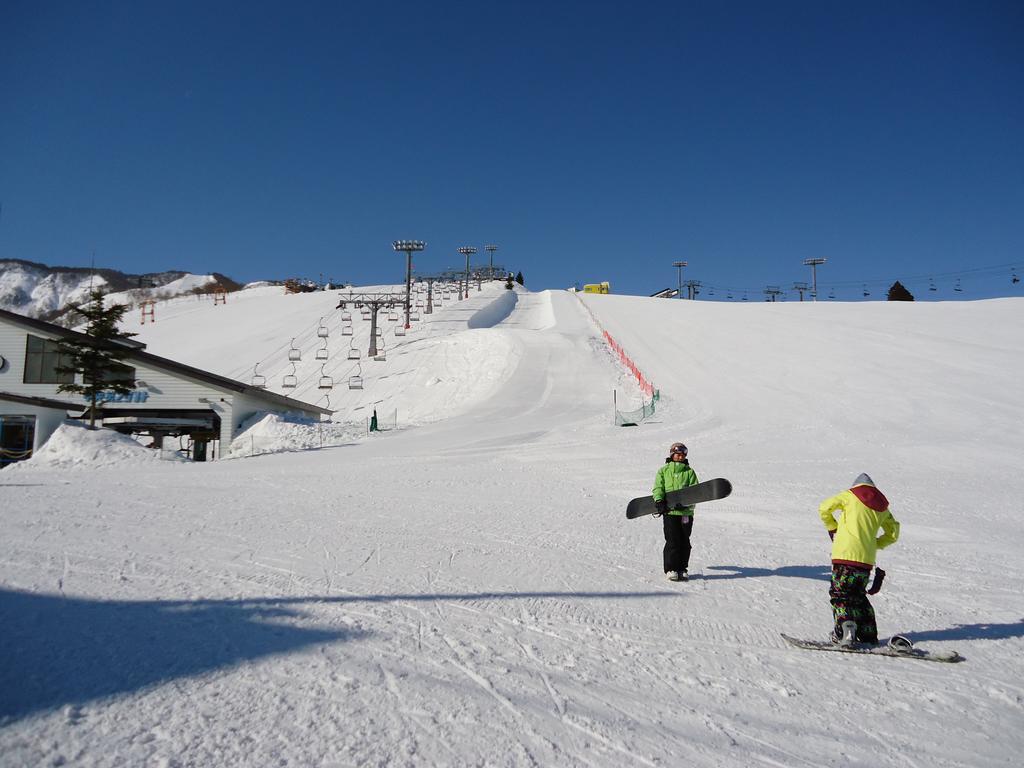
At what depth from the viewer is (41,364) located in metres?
25.0

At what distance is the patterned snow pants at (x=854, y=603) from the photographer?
4.88 m

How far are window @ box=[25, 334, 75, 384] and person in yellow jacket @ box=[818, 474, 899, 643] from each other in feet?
92.6

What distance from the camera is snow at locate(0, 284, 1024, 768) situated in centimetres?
326

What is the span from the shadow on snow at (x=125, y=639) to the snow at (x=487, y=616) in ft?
0.07

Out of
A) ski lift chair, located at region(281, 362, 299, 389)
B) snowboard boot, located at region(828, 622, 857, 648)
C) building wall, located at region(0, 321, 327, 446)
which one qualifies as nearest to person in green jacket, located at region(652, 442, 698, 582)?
snowboard boot, located at region(828, 622, 857, 648)

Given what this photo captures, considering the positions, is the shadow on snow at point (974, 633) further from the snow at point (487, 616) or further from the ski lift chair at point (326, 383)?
the ski lift chair at point (326, 383)

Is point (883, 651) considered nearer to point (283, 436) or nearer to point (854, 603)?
point (854, 603)

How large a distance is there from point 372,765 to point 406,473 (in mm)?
11784

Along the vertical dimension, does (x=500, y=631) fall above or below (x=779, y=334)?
below

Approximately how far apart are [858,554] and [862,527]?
0.21 metres

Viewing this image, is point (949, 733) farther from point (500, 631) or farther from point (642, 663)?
→ point (500, 631)

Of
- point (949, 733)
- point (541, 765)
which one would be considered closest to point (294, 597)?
point (541, 765)

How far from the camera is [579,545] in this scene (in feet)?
26.2

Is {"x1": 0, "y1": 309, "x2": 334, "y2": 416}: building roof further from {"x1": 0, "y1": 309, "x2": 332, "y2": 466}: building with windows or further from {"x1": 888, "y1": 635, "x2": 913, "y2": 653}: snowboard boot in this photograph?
{"x1": 888, "y1": 635, "x2": 913, "y2": 653}: snowboard boot
